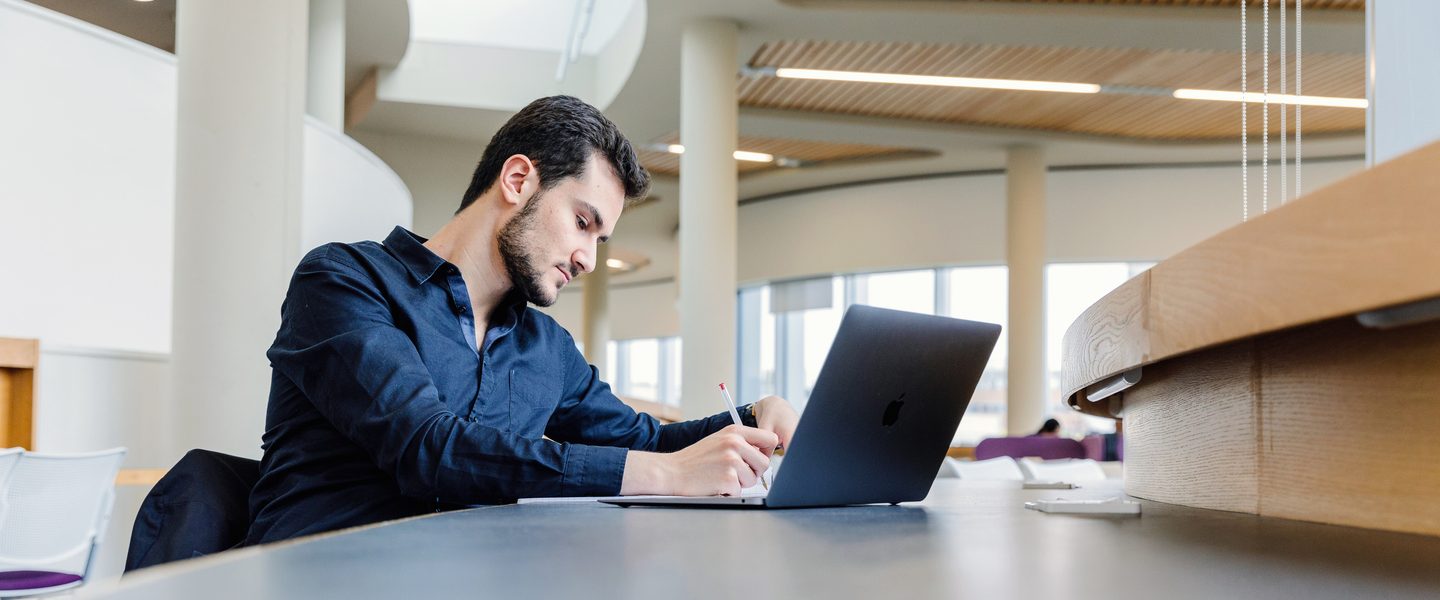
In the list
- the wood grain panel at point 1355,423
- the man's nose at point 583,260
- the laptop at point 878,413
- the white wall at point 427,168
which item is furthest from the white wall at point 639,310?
the wood grain panel at point 1355,423

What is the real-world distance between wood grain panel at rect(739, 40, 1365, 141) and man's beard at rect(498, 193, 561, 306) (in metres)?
7.25

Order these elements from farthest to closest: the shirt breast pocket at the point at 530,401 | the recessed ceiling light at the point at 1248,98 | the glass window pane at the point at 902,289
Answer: the glass window pane at the point at 902,289 < the recessed ceiling light at the point at 1248,98 < the shirt breast pocket at the point at 530,401

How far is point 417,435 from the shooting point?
4.95 feet

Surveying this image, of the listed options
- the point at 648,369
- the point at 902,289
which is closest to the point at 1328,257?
the point at 902,289

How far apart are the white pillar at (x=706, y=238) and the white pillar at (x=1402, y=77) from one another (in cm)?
543

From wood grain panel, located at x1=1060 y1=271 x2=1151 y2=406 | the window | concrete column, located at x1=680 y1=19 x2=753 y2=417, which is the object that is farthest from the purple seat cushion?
the window

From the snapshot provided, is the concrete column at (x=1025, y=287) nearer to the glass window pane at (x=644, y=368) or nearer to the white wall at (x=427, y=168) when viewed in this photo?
the white wall at (x=427, y=168)

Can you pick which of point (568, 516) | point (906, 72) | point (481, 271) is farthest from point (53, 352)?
point (906, 72)

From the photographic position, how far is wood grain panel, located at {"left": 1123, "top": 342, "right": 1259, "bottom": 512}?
1.36 m

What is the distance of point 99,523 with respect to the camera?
4262 millimetres

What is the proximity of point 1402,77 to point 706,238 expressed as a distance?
222 inches

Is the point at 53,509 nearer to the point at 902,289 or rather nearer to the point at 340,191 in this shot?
the point at 340,191

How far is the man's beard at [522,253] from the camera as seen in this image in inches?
77.2

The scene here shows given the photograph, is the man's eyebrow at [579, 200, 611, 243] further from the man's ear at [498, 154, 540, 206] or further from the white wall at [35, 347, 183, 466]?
the white wall at [35, 347, 183, 466]
